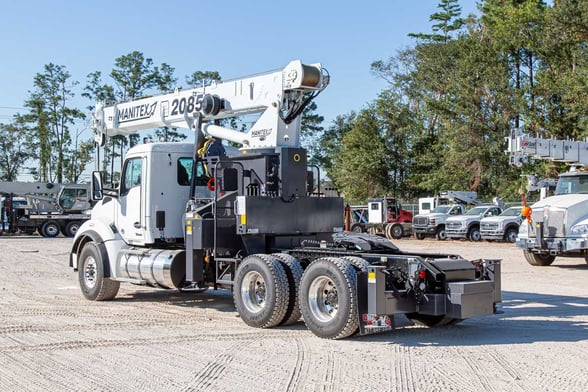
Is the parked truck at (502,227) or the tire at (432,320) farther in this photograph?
the parked truck at (502,227)

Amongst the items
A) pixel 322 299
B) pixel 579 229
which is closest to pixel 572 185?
pixel 579 229

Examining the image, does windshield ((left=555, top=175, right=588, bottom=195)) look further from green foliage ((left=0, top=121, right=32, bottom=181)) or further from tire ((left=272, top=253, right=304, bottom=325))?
green foliage ((left=0, top=121, right=32, bottom=181))

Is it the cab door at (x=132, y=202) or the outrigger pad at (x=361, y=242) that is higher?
the cab door at (x=132, y=202)

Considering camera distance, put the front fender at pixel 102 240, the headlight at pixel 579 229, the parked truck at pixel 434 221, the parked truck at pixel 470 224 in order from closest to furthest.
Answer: the front fender at pixel 102 240
the headlight at pixel 579 229
the parked truck at pixel 470 224
the parked truck at pixel 434 221

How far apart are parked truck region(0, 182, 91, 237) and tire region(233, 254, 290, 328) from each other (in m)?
33.4

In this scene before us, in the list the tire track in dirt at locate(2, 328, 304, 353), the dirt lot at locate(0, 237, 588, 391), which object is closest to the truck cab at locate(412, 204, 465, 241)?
the dirt lot at locate(0, 237, 588, 391)

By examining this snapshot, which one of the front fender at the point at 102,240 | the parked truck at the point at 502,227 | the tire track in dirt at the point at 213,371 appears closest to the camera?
the tire track in dirt at the point at 213,371

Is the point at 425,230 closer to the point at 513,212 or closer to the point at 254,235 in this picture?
the point at 513,212

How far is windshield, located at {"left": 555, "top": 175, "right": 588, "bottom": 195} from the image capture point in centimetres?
2020

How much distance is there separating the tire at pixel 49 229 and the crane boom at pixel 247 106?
29114mm

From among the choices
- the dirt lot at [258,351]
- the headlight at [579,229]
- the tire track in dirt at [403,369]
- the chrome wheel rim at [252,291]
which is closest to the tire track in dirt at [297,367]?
the dirt lot at [258,351]

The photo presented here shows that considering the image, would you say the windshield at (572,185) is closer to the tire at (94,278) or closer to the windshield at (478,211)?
the tire at (94,278)

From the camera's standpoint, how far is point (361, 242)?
412 inches

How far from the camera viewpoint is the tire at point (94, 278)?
12.6 metres
